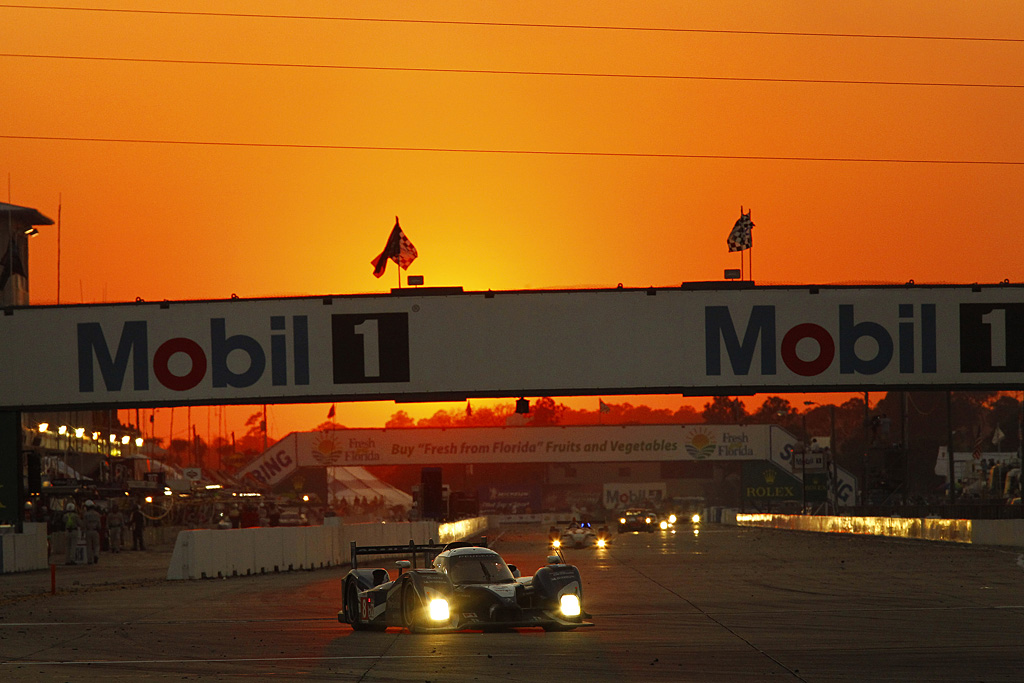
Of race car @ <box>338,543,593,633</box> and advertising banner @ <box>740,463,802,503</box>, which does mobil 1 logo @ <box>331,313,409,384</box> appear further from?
advertising banner @ <box>740,463,802,503</box>

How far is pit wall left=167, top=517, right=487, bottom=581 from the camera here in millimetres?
32531

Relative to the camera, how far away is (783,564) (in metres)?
36.2

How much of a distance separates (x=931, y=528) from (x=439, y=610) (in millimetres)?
35386

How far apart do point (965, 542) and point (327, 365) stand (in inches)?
960

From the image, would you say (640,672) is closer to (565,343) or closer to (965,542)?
(565,343)

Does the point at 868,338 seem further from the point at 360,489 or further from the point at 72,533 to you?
the point at 360,489

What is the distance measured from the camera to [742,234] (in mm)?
39312

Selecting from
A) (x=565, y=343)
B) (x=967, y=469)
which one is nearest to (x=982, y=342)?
(x=565, y=343)

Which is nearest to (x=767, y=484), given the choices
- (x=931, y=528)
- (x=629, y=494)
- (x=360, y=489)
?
(x=629, y=494)

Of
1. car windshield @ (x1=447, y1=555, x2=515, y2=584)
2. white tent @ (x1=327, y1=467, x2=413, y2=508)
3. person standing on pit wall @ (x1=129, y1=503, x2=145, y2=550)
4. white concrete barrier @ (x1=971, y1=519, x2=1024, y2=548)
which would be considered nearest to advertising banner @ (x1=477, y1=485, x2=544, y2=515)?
white tent @ (x1=327, y1=467, x2=413, y2=508)

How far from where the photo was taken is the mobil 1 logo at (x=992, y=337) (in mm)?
33281

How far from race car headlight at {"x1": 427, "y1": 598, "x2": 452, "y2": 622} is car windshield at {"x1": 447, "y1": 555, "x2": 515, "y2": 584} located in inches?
18.0

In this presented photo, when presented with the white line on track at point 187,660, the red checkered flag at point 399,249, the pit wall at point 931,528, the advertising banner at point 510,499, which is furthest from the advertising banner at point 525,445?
the white line on track at point 187,660

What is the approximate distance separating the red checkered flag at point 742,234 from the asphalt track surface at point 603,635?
38.0ft
